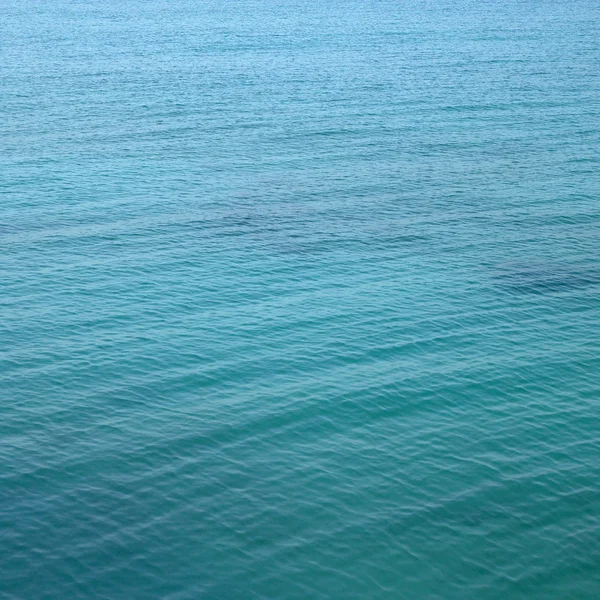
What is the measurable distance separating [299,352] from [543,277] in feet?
84.3

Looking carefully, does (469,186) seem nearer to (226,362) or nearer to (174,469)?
(226,362)

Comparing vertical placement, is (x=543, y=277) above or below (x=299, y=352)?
above

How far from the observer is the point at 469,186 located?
102125 mm

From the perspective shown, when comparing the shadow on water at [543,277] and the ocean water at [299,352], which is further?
the shadow on water at [543,277]

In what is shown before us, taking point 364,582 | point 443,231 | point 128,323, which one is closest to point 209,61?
point 443,231

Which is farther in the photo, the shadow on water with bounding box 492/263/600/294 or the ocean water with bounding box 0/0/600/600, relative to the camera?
the shadow on water with bounding box 492/263/600/294

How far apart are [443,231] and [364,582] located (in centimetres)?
5036

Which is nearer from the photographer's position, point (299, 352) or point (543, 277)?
point (299, 352)

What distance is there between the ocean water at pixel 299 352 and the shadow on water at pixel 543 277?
0.36m

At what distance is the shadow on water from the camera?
7800 cm

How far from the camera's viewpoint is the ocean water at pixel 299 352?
47.5 metres

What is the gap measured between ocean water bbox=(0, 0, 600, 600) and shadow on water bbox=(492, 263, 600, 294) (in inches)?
14.1

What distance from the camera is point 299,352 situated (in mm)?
67500

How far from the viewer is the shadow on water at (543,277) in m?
78.0
